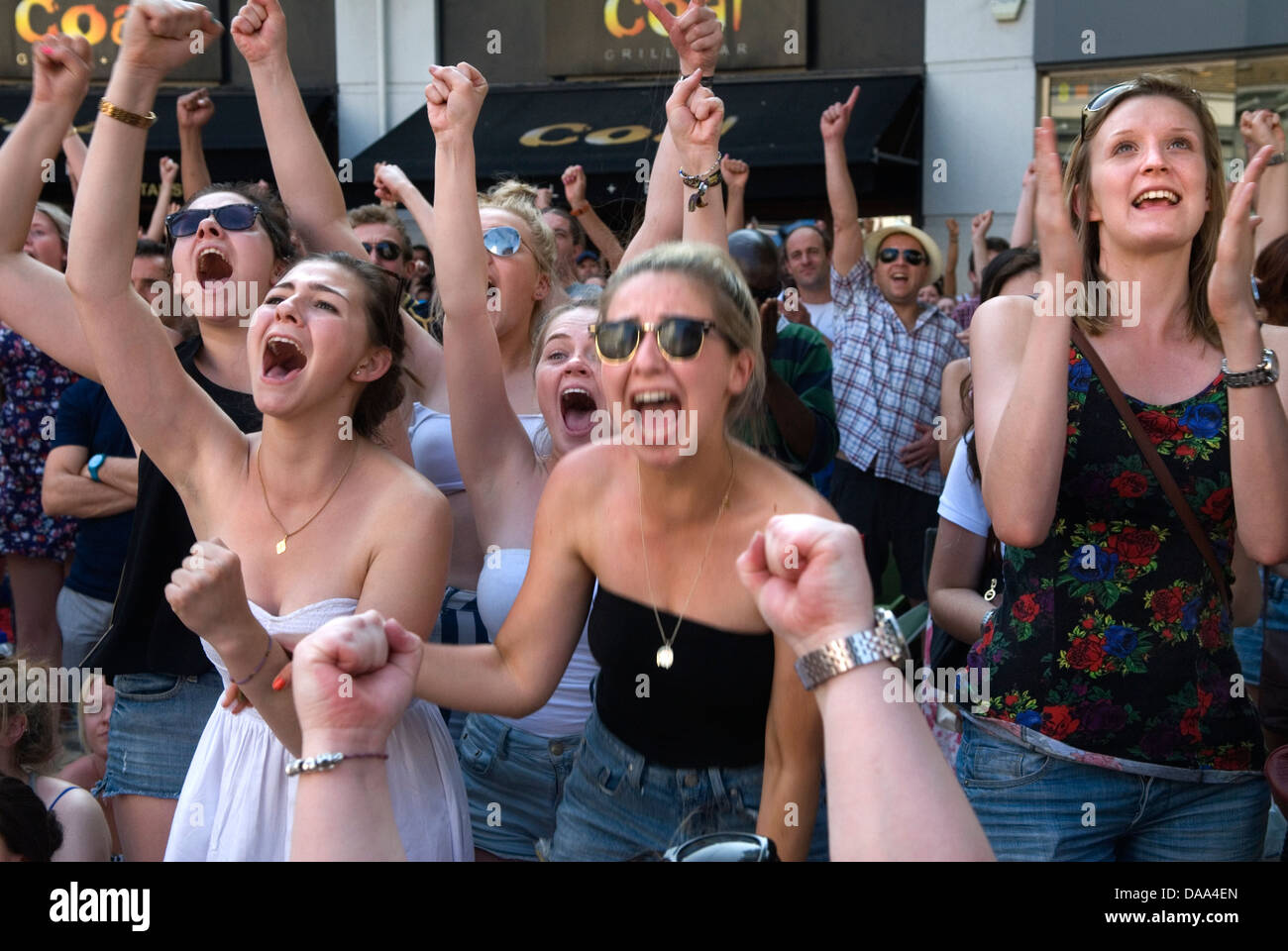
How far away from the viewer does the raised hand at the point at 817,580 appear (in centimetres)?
134

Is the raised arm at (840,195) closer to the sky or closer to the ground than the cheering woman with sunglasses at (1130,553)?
closer to the sky

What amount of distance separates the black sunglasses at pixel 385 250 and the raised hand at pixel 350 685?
128 inches

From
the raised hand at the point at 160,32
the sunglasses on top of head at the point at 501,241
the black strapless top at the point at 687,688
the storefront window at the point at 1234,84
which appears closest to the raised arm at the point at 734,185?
the sunglasses on top of head at the point at 501,241

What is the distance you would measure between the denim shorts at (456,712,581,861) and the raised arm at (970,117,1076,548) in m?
1.05

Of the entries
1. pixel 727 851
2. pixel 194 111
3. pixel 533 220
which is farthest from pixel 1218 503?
pixel 194 111

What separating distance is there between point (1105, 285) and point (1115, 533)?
46 centimetres

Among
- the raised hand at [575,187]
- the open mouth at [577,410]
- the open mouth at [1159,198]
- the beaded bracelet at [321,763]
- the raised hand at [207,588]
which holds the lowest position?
the beaded bracelet at [321,763]

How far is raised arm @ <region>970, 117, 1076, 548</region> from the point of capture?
2.08m

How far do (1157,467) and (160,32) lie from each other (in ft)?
6.03

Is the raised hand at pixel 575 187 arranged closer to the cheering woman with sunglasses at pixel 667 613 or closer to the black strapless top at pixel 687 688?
the cheering woman with sunglasses at pixel 667 613

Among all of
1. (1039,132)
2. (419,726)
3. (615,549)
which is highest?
(1039,132)
